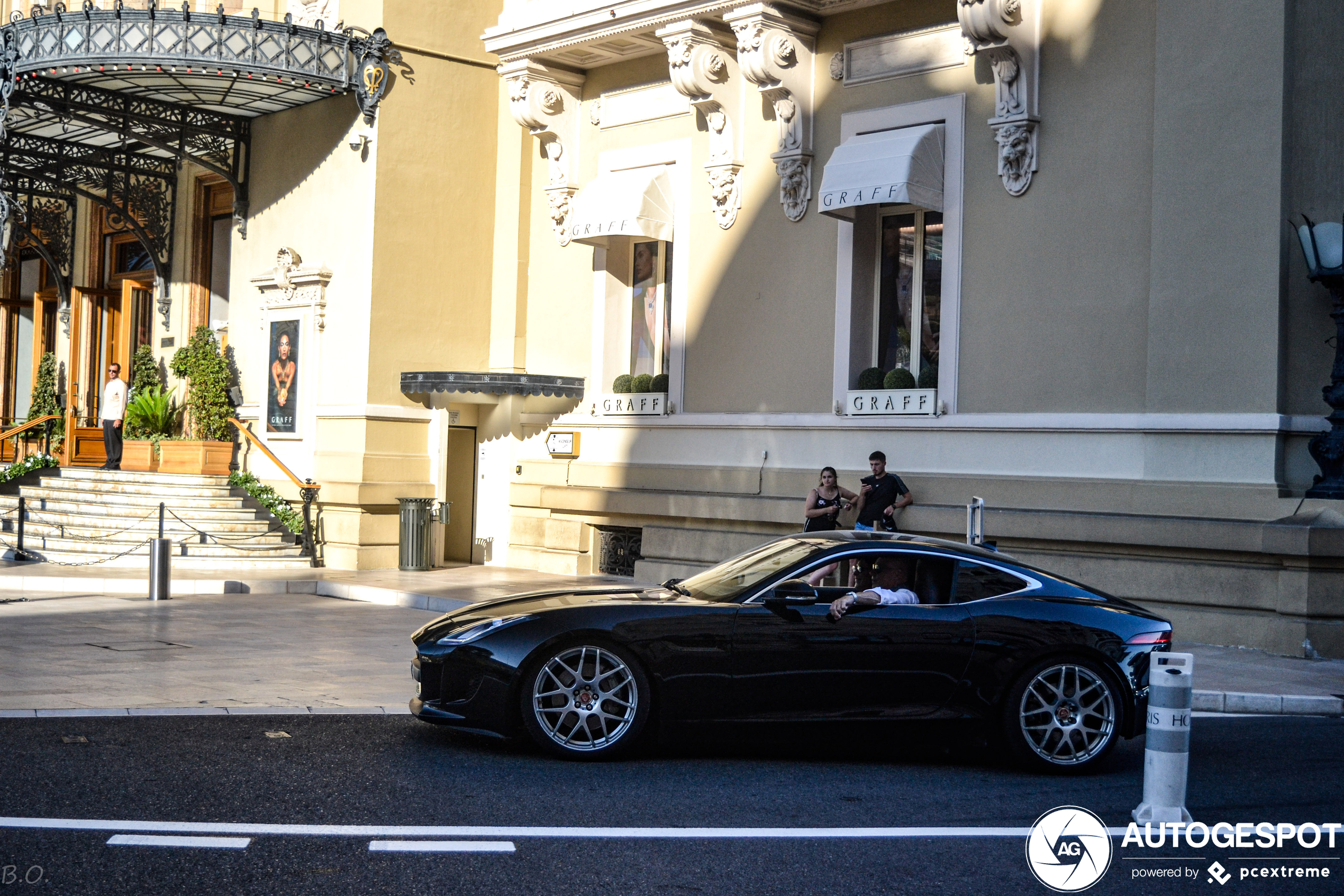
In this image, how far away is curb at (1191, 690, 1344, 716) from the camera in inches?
404

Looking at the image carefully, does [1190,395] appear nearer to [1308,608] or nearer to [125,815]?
[1308,608]

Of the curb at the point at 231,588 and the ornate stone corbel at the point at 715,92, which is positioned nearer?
the curb at the point at 231,588

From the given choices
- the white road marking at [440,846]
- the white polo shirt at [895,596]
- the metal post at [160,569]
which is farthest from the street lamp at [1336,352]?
the metal post at [160,569]

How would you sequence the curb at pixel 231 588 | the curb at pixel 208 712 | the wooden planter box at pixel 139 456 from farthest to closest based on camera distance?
the wooden planter box at pixel 139 456 < the curb at pixel 231 588 < the curb at pixel 208 712

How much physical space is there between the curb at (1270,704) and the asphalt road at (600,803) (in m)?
0.92

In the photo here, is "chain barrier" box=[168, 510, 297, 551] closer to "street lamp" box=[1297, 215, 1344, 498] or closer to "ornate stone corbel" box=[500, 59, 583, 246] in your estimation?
"ornate stone corbel" box=[500, 59, 583, 246]

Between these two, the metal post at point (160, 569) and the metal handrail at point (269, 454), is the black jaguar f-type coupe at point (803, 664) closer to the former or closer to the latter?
the metal post at point (160, 569)

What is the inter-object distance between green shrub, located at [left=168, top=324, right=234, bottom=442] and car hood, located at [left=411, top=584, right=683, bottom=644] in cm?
1428

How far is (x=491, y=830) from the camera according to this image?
242 inches

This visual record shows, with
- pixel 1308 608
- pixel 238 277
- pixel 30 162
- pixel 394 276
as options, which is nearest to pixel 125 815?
pixel 1308 608

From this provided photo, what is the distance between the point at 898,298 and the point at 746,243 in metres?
2.27

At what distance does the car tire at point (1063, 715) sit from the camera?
7.85 metres

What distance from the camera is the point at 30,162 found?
24891 mm

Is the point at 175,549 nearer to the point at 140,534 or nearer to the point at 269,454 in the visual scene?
the point at 140,534
